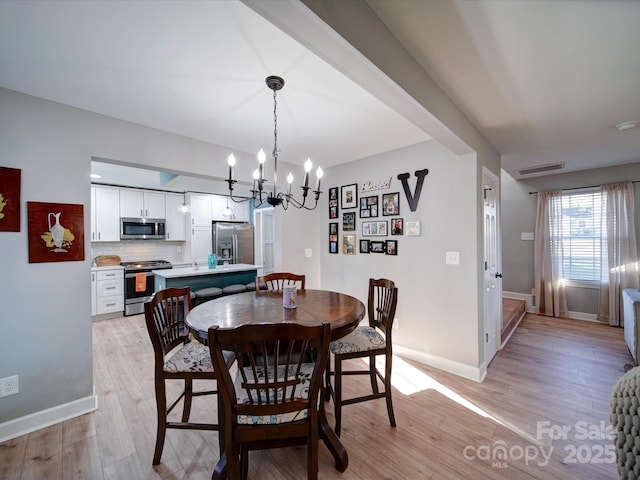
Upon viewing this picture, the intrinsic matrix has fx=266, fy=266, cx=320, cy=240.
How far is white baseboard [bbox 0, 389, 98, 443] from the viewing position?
180cm

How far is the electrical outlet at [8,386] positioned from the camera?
1.79 metres

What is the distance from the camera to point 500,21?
1.26 m

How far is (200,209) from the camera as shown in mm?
5828

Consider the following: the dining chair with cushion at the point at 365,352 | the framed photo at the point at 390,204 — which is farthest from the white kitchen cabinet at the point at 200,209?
the dining chair with cushion at the point at 365,352

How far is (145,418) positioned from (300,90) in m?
2.67

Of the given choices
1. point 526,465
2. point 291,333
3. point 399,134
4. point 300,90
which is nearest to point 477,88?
point 399,134

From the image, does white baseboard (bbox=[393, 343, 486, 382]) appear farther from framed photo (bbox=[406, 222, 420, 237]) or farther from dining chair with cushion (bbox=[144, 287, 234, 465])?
dining chair with cushion (bbox=[144, 287, 234, 465])

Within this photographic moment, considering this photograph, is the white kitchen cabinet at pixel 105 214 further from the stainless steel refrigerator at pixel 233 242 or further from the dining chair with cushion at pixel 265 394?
the dining chair with cushion at pixel 265 394

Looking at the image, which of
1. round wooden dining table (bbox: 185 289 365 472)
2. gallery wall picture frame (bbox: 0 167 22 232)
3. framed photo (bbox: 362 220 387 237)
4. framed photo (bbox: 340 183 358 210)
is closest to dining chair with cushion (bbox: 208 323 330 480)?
round wooden dining table (bbox: 185 289 365 472)

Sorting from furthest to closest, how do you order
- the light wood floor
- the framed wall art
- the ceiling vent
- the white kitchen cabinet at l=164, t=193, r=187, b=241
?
the white kitchen cabinet at l=164, t=193, r=187, b=241 → the ceiling vent → the framed wall art → the light wood floor

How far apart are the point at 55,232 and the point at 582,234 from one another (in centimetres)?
668

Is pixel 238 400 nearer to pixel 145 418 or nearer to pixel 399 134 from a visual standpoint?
pixel 145 418

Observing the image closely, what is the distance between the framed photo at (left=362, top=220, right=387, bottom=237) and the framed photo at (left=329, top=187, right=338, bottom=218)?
50cm

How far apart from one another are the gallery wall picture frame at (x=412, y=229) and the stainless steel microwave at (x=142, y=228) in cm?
481
